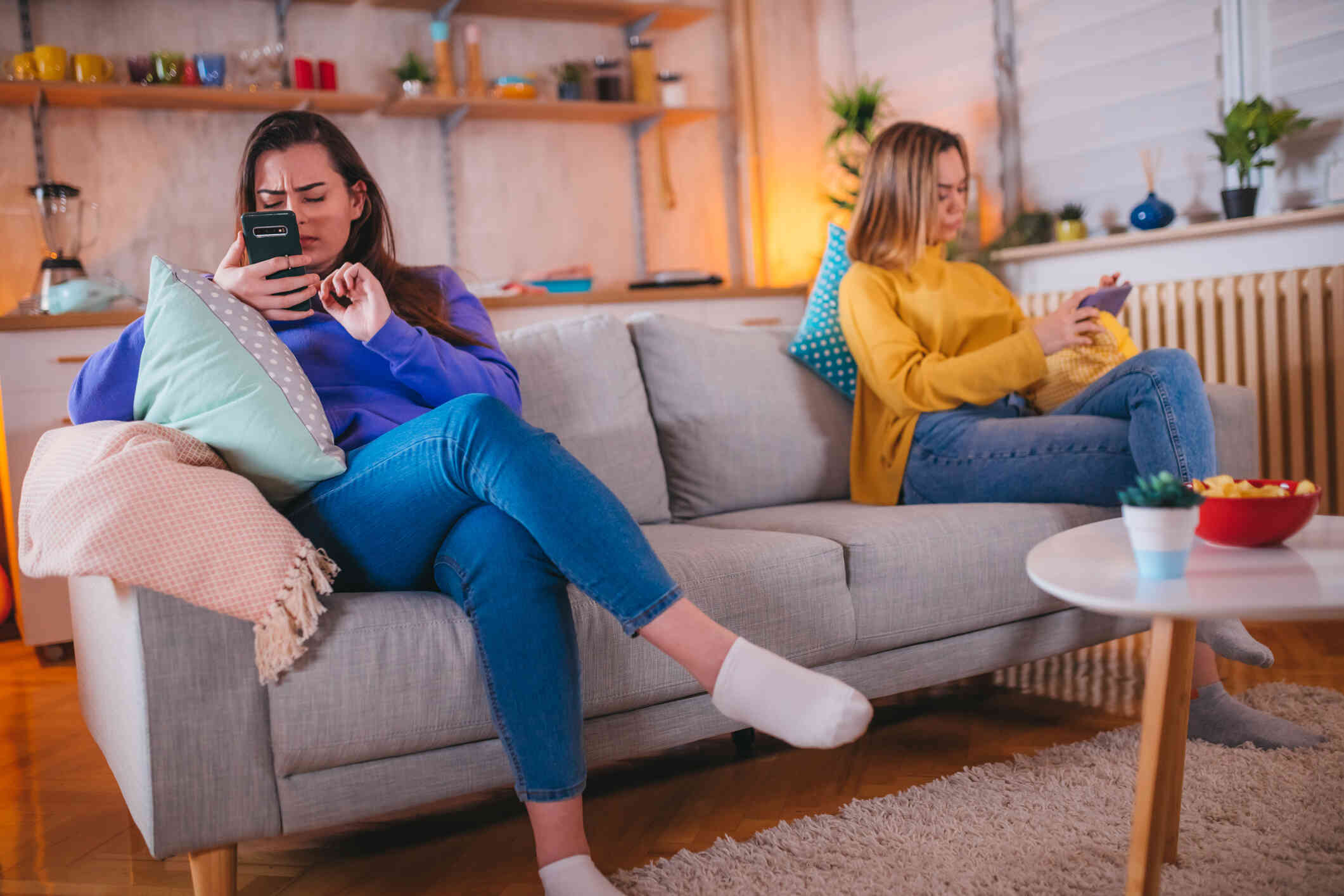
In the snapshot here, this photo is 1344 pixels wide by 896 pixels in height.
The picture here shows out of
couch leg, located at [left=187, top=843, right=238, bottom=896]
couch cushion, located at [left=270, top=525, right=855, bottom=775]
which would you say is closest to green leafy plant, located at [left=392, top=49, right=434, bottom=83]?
couch cushion, located at [left=270, top=525, right=855, bottom=775]

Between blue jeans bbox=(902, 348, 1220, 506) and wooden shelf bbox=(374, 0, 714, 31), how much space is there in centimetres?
258

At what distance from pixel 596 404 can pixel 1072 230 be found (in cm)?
204

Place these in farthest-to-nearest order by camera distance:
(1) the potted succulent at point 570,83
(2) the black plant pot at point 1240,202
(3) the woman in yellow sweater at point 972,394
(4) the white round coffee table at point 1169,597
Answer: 1. (1) the potted succulent at point 570,83
2. (2) the black plant pot at point 1240,202
3. (3) the woman in yellow sweater at point 972,394
4. (4) the white round coffee table at point 1169,597

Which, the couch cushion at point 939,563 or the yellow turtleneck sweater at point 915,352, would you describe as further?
the yellow turtleneck sweater at point 915,352

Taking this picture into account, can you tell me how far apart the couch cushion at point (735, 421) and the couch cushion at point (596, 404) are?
0.05 metres

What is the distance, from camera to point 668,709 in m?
1.47

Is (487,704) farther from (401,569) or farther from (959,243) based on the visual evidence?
(959,243)

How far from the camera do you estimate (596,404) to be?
1.97 metres

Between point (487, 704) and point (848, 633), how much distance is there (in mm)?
569

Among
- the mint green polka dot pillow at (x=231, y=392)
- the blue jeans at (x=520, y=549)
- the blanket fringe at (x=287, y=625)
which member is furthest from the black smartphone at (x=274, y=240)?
the blanket fringe at (x=287, y=625)

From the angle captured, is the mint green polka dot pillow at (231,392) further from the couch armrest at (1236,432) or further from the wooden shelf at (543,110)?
the wooden shelf at (543,110)

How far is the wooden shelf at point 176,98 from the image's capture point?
3186 mm

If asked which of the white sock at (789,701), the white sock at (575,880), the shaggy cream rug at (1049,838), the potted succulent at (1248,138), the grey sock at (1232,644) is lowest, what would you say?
the shaggy cream rug at (1049,838)

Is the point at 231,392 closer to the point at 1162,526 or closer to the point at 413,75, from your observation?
the point at 1162,526
